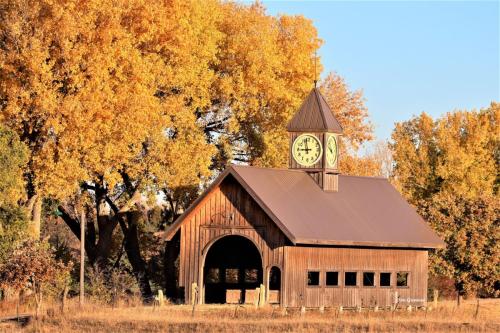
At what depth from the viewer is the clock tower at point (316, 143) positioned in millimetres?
63719

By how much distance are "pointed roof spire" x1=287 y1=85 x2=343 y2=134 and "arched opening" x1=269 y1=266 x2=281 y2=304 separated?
717 cm

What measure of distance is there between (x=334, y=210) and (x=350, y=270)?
296 centimetres

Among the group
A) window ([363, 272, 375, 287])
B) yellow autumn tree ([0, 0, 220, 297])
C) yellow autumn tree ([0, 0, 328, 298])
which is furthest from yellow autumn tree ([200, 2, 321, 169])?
window ([363, 272, 375, 287])

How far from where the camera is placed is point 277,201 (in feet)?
193

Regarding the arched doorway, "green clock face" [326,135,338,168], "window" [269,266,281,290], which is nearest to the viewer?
"green clock face" [326,135,338,168]

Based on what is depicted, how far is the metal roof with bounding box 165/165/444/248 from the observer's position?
57.9 meters

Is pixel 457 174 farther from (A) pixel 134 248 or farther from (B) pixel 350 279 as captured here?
(B) pixel 350 279

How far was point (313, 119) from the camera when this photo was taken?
6462cm

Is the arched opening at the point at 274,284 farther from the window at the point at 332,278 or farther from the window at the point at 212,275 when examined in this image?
the window at the point at 212,275

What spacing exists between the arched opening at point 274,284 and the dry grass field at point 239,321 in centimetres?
397

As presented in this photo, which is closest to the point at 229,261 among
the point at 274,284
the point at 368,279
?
the point at 274,284

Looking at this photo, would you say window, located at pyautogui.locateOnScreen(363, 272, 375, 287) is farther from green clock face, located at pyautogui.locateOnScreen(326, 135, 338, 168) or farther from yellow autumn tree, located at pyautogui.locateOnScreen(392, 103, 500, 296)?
yellow autumn tree, located at pyautogui.locateOnScreen(392, 103, 500, 296)

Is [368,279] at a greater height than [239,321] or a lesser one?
greater

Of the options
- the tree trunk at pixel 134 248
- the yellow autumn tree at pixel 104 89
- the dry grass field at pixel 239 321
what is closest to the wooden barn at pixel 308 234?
the dry grass field at pixel 239 321
